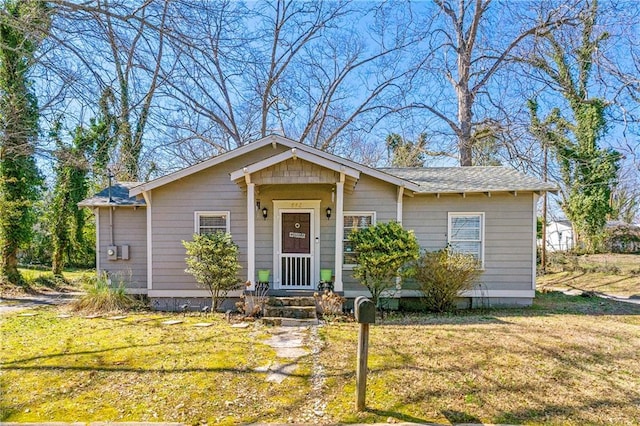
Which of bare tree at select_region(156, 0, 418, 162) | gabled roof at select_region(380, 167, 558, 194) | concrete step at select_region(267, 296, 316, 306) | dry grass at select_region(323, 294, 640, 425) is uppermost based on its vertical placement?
bare tree at select_region(156, 0, 418, 162)

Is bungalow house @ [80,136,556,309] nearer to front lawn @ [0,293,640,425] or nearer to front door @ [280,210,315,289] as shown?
front door @ [280,210,315,289]

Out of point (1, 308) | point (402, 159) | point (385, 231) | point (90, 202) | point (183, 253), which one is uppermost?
point (402, 159)

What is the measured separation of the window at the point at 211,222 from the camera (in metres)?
8.64

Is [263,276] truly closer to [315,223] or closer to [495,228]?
[315,223]

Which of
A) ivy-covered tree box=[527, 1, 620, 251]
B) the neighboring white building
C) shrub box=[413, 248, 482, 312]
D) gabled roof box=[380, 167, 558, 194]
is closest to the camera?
shrub box=[413, 248, 482, 312]

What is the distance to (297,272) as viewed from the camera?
871 cm

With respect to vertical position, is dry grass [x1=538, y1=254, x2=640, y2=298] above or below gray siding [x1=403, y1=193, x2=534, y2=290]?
below

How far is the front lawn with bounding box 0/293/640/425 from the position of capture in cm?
330

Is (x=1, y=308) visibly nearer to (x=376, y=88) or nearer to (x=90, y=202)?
(x=90, y=202)

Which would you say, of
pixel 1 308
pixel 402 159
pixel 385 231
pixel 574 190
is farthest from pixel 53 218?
pixel 574 190

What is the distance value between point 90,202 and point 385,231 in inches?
292

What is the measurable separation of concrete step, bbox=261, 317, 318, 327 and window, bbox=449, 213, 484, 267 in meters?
4.15

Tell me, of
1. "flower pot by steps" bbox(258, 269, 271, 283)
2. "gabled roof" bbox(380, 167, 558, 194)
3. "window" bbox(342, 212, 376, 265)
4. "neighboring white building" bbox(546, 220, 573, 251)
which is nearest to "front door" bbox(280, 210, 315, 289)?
"flower pot by steps" bbox(258, 269, 271, 283)

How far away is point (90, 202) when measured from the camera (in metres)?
8.80
